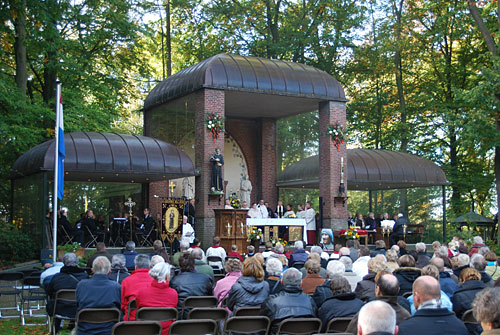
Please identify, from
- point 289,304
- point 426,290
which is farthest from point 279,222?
point 426,290

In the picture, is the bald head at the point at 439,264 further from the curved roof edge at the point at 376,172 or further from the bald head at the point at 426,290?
the curved roof edge at the point at 376,172

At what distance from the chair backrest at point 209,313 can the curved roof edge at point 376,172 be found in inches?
781

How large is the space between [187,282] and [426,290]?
14.0ft

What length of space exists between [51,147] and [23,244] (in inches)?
134

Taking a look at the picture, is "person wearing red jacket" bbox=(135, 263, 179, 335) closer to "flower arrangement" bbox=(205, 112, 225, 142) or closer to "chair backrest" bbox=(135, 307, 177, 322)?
"chair backrest" bbox=(135, 307, 177, 322)

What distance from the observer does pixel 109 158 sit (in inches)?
884

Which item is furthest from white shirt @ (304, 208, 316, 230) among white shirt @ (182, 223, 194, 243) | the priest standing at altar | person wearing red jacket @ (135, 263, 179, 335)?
person wearing red jacket @ (135, 263, 179, 335)

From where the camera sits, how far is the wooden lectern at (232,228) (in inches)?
861

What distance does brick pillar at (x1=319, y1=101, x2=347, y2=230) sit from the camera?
25.3 m

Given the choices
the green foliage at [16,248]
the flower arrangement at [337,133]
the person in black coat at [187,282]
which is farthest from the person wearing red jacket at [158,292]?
the flower arrangement at [337,133]

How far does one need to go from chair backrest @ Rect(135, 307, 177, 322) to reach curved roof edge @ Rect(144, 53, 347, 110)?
652 inches

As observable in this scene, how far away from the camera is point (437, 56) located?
122 feet

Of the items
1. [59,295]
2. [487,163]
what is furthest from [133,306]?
[487,163]

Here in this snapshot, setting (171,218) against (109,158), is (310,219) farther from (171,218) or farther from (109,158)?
(109,158)
